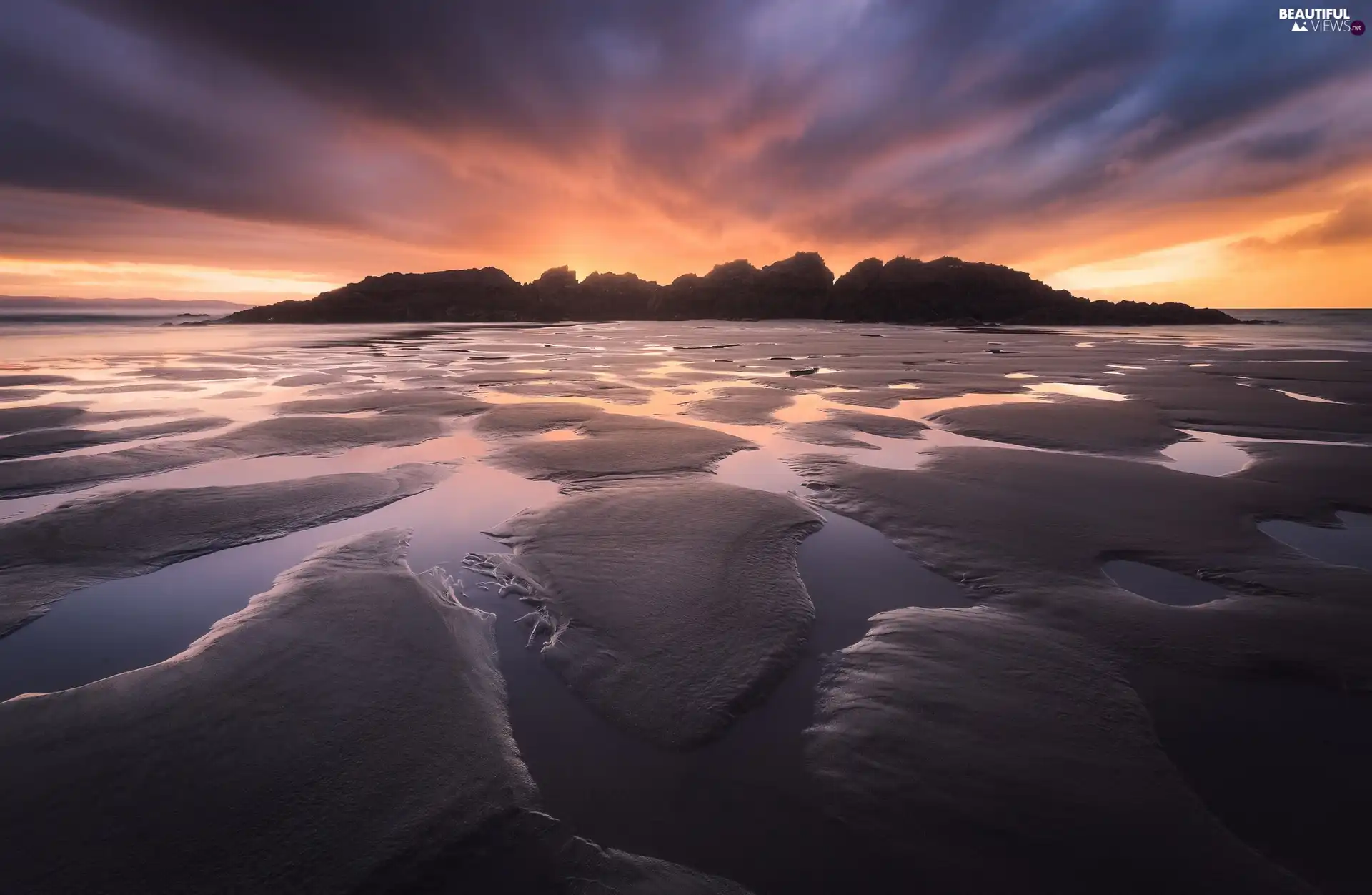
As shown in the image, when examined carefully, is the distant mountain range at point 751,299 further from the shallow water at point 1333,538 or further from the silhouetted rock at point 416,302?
the shallow water at point 1333,538

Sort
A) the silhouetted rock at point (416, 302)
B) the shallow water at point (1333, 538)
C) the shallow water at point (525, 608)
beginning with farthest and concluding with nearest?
the silhouetted rock at point (416, 302) → the shallow water at point (1333, 538) → the shallow water at point (525, 608)

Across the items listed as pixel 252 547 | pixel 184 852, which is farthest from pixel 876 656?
pixel 252 547

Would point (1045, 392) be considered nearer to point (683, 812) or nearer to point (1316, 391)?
point (1316, 391)

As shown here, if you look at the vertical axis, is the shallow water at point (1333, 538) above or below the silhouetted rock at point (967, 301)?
below

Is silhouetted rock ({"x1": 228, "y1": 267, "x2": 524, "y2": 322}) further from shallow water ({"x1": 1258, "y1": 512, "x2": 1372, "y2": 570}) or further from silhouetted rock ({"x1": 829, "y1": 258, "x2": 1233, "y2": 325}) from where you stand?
shallow water ({"x1": 1258, "y1": 512, "x2": 1372, "y2": 570})

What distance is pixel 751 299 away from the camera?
11394cm

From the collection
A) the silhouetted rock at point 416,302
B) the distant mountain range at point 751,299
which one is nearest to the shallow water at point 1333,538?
the distant mountain range at point 751,299

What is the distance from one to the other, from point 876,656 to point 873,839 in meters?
1.33

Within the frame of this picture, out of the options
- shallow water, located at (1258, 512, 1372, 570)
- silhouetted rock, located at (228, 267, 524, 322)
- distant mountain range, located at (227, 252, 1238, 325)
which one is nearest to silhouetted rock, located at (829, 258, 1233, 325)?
distant mountain range, located at (227, 252, 1238, 325)

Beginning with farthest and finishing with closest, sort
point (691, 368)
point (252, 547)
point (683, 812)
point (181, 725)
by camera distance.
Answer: point (691, 368), point (252, 547), point (181, 725), point (683, 812)

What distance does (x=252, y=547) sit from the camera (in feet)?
16.8

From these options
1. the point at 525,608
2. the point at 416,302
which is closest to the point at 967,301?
the point at 416,302

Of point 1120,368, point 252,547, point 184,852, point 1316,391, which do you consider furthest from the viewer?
point 1120,368

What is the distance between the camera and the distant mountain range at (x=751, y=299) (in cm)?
9112
